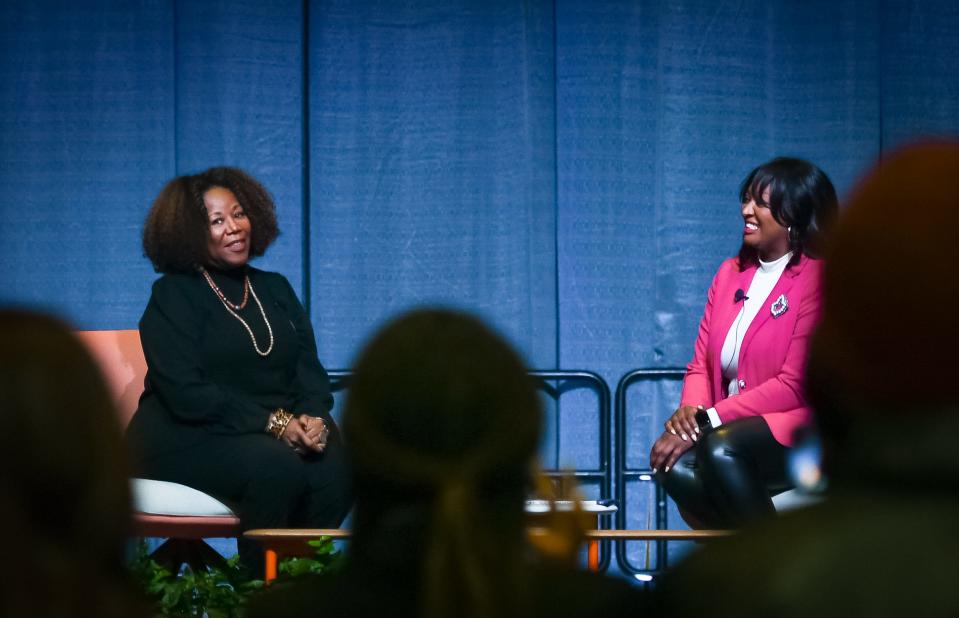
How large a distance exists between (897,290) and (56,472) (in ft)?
1.80

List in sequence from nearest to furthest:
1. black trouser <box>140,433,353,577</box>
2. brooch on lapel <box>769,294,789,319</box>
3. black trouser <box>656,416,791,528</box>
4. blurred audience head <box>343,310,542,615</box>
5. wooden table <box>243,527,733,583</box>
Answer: blurred audience head <box>343,310,542,615</box> → wooden table <box>243,527,733,583</box> → black trouser <box>656,416,791,528</box> → black trouser <box>140,433,353,577</box> → brooch on lapel <box>769,294,789,319</box>

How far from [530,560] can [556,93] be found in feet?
11.3

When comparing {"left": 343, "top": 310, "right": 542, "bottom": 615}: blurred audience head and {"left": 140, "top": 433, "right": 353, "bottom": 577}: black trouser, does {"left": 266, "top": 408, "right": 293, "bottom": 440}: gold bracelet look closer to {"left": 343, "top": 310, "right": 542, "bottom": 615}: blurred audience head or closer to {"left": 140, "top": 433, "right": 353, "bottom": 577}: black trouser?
{"left": 140, "top": 433, "right": 353, "bottom": 577}: black trouser

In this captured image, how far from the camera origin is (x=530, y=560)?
971 mm

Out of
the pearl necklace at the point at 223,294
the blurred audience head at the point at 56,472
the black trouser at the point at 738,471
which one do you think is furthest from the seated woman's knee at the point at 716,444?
the blurred audience head at the point at 56,472

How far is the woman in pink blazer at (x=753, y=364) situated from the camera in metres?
3.01

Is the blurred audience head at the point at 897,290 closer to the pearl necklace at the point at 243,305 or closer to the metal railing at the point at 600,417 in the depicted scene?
the pearl necklace at the point at 243,305

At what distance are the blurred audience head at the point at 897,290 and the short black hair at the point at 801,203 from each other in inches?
97.0

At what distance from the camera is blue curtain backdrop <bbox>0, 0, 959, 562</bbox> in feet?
13.9

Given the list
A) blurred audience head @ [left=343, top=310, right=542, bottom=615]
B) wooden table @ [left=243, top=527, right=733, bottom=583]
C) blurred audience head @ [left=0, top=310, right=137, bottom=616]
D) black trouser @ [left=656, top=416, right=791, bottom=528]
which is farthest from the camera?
black trouser @ [left=656, top=416, right=791, bottom=528]

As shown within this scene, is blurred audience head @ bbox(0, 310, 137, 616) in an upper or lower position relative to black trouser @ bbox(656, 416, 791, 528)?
upper

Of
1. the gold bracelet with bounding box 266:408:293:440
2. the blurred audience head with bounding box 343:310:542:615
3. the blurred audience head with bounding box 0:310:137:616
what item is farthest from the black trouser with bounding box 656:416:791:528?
the blurred audience head with bounding box 0:310:137:616

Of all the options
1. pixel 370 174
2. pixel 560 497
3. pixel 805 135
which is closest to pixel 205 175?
pixel 370 174

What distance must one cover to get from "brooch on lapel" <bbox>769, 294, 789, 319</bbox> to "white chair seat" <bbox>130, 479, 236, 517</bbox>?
1.47 m
